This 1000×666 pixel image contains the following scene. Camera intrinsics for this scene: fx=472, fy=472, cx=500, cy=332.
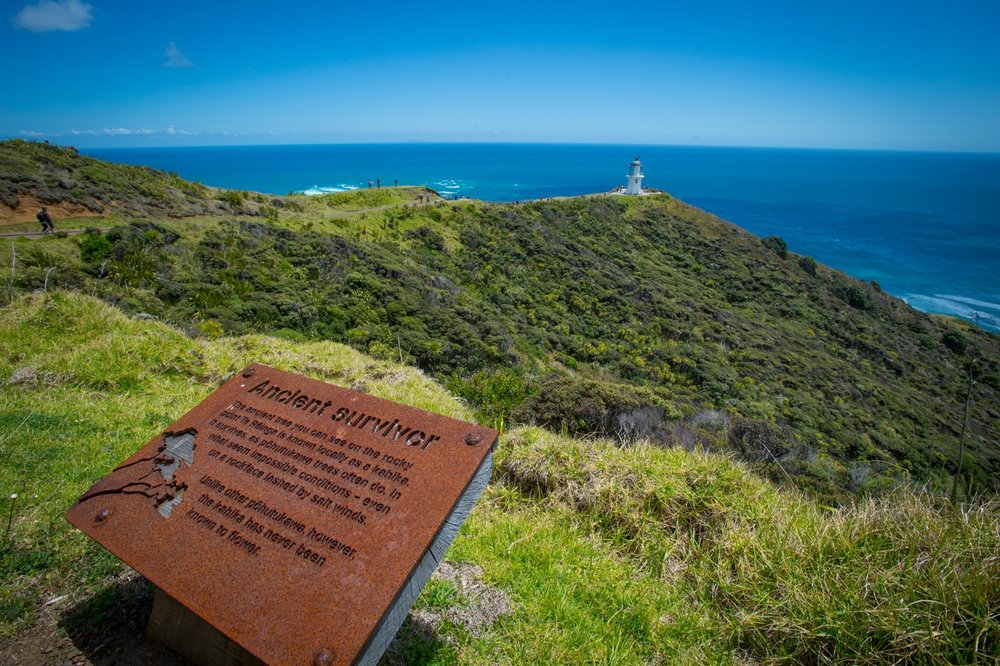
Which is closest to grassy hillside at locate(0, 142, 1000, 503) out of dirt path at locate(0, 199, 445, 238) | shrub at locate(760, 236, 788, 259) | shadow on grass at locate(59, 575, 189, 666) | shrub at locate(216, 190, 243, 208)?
shrub at locate(216, 190, 243, 208)

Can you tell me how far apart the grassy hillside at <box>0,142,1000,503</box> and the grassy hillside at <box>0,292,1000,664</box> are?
4.39ft

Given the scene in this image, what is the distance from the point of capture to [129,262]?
1401 cm

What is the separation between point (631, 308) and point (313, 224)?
19.3 meters

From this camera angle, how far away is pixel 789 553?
3203 millimetres

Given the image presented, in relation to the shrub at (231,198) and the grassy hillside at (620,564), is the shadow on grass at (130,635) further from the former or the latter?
the shrub at (231,198)

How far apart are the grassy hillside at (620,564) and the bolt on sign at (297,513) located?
2.71 ft

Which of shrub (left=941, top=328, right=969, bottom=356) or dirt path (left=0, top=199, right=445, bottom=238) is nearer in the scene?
dirt path (left=0, top=199, right=445, bottom=238)

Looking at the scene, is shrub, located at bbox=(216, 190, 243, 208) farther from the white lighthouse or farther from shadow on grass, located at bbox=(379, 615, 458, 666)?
the white lighthouse

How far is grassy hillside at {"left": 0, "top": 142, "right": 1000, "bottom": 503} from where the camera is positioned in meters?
11.8

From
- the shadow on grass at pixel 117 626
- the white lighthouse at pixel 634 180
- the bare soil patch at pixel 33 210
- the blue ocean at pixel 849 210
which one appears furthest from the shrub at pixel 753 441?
the white lighthouse at pixel 634 180

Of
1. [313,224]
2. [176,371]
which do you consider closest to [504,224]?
[313,224]

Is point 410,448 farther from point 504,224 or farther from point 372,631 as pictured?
point 504,224

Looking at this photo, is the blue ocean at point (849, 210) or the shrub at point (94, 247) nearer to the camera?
the shrub at point (94, 247)

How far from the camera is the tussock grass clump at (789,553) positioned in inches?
94.4
